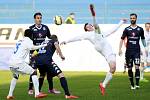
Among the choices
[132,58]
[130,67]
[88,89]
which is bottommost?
[88,89]

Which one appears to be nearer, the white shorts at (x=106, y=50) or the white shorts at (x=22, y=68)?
the white shorts at (x=22, y=68)

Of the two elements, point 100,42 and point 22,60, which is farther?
point 100,42

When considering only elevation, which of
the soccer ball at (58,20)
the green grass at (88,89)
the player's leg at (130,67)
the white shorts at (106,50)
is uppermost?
the soccer ball at (58,20)

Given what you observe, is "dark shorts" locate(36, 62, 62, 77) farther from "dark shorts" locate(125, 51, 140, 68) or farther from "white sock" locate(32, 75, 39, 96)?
"dark shorts" locate(125, 51, 140, 68)

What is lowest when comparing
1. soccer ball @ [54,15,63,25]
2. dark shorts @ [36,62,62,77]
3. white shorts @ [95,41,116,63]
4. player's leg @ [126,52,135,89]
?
player's leg @ [126,52,135,89]

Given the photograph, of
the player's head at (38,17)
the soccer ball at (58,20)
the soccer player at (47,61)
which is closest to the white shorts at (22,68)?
the soccer player at (47,61)

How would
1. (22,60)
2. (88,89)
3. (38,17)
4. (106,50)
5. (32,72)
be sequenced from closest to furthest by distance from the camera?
(22,60) < (32,72) < (38,17) < (106,50) < (88,89)

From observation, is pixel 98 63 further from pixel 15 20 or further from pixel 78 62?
pixel 15 20

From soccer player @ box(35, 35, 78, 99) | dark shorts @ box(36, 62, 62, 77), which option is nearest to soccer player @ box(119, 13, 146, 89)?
soccer player @ box(35, 35, 78, 99)

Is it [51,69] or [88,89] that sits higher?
[51,69]

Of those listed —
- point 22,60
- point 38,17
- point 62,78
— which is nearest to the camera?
point 22,60

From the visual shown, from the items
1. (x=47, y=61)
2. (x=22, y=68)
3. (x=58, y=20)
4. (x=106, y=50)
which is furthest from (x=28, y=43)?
(x=58, y=20)

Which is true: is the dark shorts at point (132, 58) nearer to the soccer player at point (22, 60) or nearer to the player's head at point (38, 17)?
the player's head at point (38, 17)

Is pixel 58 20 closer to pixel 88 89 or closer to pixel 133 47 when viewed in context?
pixel 133 47
